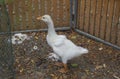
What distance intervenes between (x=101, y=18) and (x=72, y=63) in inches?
34.7

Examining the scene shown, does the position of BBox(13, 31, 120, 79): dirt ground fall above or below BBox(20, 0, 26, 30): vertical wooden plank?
below

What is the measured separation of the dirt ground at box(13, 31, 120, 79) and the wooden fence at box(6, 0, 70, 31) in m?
0.31

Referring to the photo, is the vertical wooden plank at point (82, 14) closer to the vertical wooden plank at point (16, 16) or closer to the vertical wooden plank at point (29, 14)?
the vertical wooden plank at point (29, 14)

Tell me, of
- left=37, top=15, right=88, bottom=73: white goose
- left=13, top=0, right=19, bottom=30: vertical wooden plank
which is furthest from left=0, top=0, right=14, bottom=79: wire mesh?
left=13, top=0, right=19, bottom=30: vertical wooden plank

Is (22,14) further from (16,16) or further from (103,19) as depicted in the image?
(103,19)

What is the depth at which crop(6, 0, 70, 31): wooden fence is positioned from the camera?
14.5 ft

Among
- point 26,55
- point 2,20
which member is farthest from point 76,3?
point 2,20

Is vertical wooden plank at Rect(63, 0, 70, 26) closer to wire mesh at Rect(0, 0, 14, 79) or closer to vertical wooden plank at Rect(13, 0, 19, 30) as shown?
vertical wooden plank at Rect(13, 0, 19, 30)

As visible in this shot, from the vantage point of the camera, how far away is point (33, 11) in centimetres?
452

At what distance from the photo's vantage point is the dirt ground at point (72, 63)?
3.61m

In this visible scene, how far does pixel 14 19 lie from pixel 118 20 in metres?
1.61

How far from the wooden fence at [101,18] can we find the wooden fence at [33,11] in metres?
0.27

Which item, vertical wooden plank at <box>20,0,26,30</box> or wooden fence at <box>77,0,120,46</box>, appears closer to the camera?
wooden fence at <box>77,0,120,46</box>

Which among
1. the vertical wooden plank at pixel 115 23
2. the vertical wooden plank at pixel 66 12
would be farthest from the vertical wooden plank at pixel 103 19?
the vertical wooden plank at pixel 66 12
